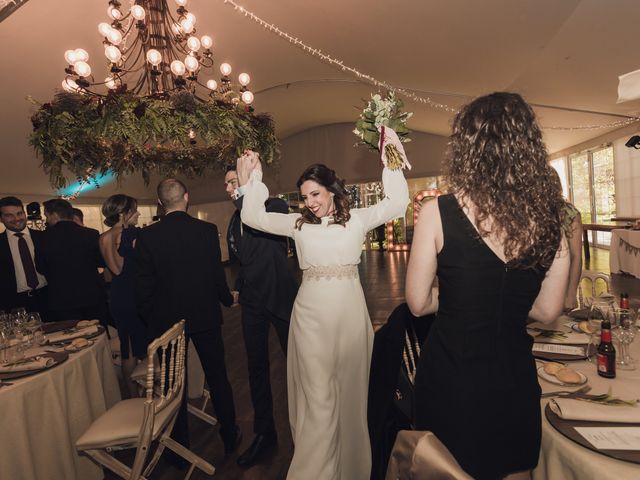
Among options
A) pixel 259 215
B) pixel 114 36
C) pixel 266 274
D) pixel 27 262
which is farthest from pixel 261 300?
pixel 27 262

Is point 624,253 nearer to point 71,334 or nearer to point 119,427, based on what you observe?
point 119,427

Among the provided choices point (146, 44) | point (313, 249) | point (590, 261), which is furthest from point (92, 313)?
point (590, 261)

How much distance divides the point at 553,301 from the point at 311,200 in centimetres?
121

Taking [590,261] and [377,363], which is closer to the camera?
[377,363]

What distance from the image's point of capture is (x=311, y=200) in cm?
209

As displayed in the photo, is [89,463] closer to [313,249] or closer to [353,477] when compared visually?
[353,477]

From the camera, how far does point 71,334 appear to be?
272 centimetres

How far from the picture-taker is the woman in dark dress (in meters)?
3.36

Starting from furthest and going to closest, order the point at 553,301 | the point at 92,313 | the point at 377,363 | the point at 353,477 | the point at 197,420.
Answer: the point at 92,313 → the point at 197,420 → the point at 353,477 → the point at 377,363 → the point at 553,301

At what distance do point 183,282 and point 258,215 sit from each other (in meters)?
0.78

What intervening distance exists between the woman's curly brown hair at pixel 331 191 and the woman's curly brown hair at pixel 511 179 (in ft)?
3.23

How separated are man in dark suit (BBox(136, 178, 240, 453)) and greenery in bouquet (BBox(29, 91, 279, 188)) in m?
0.38

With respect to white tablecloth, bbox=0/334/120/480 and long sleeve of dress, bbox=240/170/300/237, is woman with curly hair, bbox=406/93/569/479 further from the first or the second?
white tablecloth, bbox=0/334/120/480

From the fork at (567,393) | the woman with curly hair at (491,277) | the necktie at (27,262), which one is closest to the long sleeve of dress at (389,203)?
the woman with curly hair at (491,277)
